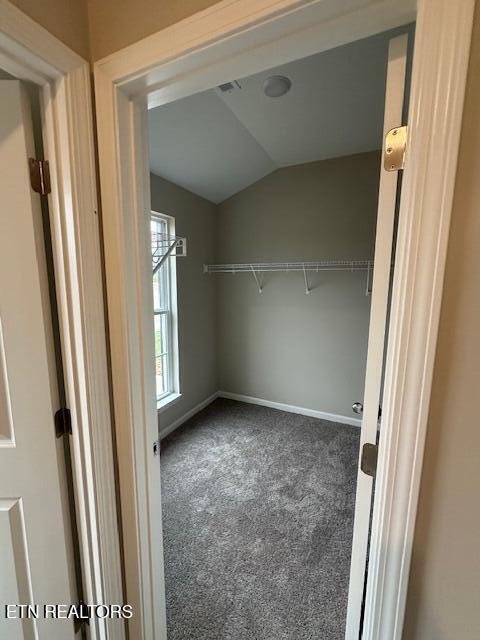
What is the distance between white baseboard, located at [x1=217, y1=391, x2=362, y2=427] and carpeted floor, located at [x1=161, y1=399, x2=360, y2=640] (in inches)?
5.4

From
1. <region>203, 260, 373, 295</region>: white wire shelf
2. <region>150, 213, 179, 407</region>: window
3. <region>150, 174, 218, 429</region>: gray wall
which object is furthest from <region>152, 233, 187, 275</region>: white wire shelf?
<region>203, 260, 373, 295</region>: white wire shelf

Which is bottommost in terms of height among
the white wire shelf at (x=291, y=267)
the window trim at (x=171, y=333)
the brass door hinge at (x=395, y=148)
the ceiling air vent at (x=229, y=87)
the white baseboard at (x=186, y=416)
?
the white baseboard at (x=186, y=416)

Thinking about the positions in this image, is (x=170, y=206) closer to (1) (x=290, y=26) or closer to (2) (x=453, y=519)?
(1) (x=290, y=26)

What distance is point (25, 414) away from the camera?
0.88m

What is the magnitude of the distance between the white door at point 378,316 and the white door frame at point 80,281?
78 cm

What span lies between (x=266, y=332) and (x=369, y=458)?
2.65 metres

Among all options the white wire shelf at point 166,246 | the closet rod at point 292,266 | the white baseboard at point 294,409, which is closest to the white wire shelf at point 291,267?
→ the closet rod at point 292,266

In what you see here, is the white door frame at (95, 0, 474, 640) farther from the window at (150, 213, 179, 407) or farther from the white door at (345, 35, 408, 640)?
the window at (150, 213, 179, 407)

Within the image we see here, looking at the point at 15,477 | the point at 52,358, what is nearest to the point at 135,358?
the point at 52,358

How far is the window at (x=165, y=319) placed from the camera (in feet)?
9.05

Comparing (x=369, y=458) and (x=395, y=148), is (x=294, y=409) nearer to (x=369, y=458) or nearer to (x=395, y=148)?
(x=369, y=458)

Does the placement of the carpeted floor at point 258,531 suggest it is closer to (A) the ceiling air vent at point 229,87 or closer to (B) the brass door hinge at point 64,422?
(B) the brass door hinge at point 64,422

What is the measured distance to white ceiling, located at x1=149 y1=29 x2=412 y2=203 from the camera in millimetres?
1627

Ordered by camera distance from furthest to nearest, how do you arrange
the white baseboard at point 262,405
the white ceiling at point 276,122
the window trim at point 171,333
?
the white baseboard at point 262,405
the window trim at point 171,333
the white ceiling at point 276,122
